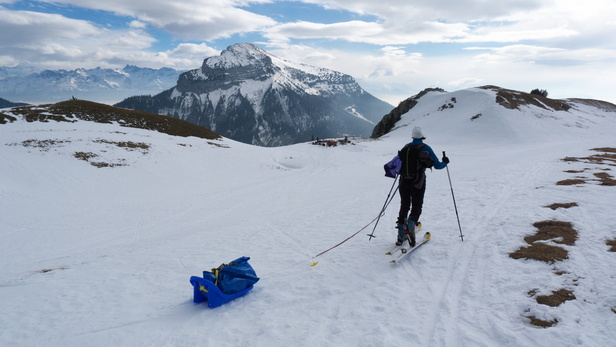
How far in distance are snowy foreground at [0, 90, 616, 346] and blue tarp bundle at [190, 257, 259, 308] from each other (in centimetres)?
24

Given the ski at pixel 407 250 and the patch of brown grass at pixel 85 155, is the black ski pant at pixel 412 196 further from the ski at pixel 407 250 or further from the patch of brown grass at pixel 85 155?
the patch of brown grass at pixel 85 155

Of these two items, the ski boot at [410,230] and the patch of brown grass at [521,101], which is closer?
the ski boot at [410,230]

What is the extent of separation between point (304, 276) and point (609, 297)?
6.84m

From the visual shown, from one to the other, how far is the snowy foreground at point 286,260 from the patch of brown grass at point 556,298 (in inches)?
4.6

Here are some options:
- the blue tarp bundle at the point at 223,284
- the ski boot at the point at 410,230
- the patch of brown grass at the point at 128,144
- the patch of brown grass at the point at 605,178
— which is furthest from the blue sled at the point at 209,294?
the patch of brown grass at the point at 128,144

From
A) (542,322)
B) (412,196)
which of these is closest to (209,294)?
(412,196)

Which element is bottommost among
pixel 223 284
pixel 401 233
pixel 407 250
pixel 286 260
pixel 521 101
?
pixel 286 260

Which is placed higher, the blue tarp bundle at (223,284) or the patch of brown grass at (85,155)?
the patch of brown grass at (85,155)

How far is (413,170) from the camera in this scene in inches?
356

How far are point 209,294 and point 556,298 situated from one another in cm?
770

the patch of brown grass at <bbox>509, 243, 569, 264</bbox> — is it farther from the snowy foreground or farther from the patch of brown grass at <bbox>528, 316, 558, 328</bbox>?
the patch of brown grass at <bbox>528, 316, 558, 328</bbox>

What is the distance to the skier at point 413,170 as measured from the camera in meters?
8.97

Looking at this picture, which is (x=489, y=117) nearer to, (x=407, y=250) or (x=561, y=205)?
(x=561, y=205)

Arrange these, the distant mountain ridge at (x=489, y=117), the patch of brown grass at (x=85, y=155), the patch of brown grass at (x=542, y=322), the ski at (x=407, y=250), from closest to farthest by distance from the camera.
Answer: the patch of brown grass at (x=542, y=322)
the ski at (x=407, y=250)
the patch of brown grass at (x=85, y=155)
the distant mountain ridge at (x=489, y=117)
